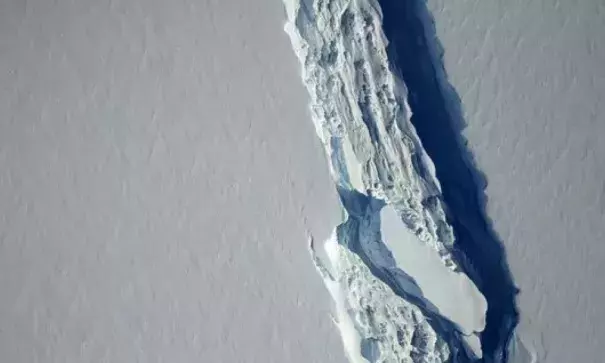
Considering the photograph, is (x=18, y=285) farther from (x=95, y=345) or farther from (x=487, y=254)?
(x=487, y=254)

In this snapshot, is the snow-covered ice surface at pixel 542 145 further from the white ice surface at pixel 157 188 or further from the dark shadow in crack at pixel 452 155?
the white ice surface at pixel 157 188

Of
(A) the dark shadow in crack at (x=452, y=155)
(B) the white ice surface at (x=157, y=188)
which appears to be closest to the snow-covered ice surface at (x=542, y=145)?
(A) the dark shadow in crack at (x=452, y=155)

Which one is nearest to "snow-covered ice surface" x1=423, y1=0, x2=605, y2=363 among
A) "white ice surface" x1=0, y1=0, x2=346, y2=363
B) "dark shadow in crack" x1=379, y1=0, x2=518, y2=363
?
"dark shadow in crack" x1=379, y1=0, x2=518, y2=363

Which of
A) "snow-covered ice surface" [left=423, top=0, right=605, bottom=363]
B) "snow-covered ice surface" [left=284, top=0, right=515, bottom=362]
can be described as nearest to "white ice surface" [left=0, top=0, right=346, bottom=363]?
"snow-covered ice surface" [left=284, top=0, right=515, bottom=362]

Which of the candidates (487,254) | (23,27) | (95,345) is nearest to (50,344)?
(95,345)

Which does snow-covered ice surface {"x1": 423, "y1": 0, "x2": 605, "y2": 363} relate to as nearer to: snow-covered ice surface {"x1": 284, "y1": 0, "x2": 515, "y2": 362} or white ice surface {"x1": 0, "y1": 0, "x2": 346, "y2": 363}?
snow-covered ice surface {"x1": 284, "y1": 0, "x2": 515, "y2": 362}

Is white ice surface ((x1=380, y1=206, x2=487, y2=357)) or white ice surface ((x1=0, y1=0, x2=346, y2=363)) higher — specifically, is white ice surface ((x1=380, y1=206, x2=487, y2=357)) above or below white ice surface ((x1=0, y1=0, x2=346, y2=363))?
below

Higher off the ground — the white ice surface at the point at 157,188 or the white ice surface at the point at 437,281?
the white ice surface at the point at 157,188

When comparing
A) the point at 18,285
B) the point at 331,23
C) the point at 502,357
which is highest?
the point at 331,23
